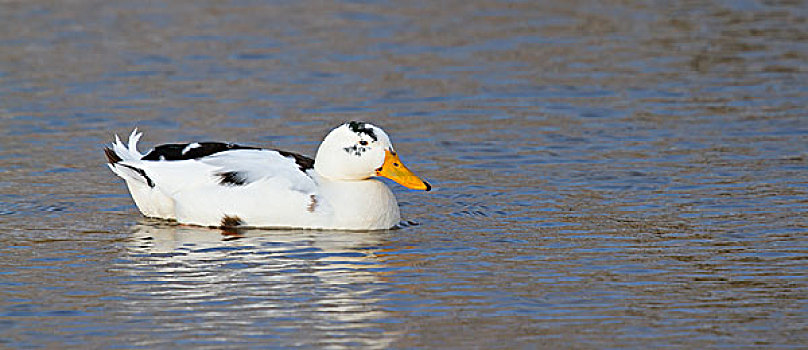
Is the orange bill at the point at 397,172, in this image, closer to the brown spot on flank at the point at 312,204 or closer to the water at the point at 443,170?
the water at the point at 443,170

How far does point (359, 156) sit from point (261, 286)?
6.41ft

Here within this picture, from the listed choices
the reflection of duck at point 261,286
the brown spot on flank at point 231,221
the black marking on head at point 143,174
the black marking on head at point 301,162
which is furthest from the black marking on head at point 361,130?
the black marking on head at point 143,174

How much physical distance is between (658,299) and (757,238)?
5.97 feet

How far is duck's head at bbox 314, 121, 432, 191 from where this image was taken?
11.1 metres

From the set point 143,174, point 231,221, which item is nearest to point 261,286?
point 231,221

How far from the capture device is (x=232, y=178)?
1117cm

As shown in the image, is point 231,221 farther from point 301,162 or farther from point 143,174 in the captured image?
point 143,174

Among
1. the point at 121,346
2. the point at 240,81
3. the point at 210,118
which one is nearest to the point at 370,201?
the point at 121,346

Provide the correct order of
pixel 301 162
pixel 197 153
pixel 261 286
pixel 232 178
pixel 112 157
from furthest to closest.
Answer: pixel 112 157 → pixel 197 153 → pixel 301 162 → pixel 232 178 → pixel 261 286

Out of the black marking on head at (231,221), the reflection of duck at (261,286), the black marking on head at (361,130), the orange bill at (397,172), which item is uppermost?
the black marking on head at (361,130)

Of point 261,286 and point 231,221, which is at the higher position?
point 231,221

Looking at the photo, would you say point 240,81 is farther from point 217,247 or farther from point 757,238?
point 757,238

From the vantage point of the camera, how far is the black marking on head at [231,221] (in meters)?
Answer: 11.2

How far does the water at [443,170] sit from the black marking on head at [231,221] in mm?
132
